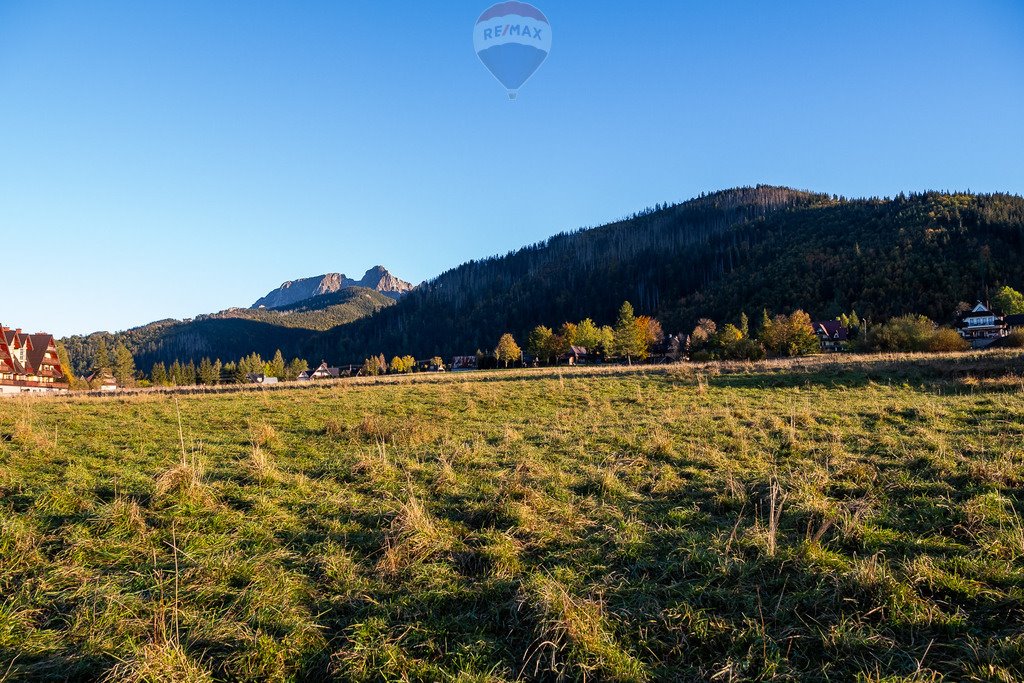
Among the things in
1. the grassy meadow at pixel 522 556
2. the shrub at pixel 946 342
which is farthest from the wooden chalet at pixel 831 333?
the grassy meadow at pixel 522 556

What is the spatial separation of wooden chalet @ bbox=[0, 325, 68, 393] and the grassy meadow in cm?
5711

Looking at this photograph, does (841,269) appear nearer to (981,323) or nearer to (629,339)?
(981,323)

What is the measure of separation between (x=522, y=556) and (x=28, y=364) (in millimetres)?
77812

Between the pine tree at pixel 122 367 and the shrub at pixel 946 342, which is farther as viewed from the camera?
the pine tree at pixel 122 367

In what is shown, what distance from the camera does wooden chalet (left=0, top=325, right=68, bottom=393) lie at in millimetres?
51094

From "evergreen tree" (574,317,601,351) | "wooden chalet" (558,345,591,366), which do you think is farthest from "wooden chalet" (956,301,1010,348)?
"wooden chalet" (558,345,591,366)

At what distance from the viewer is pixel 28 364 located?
5894cm

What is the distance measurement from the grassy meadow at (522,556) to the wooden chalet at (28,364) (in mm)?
57106

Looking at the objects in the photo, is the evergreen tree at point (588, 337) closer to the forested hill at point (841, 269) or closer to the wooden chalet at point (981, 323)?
the forested hill at point (841, 269)

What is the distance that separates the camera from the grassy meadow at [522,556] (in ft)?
13.3

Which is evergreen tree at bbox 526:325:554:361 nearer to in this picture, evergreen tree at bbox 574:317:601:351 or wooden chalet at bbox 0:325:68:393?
evergreen tree at bbox 574:317:601:351

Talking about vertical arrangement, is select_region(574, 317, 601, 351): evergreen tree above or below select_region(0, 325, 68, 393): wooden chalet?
below

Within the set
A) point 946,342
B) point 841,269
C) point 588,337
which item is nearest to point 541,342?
point 588,337

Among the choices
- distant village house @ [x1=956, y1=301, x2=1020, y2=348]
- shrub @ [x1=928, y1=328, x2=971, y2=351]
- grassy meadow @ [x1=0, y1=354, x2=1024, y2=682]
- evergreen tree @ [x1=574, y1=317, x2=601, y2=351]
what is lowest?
distant village house @ [x1=956, y1=301, x2=1020, y2=348]
